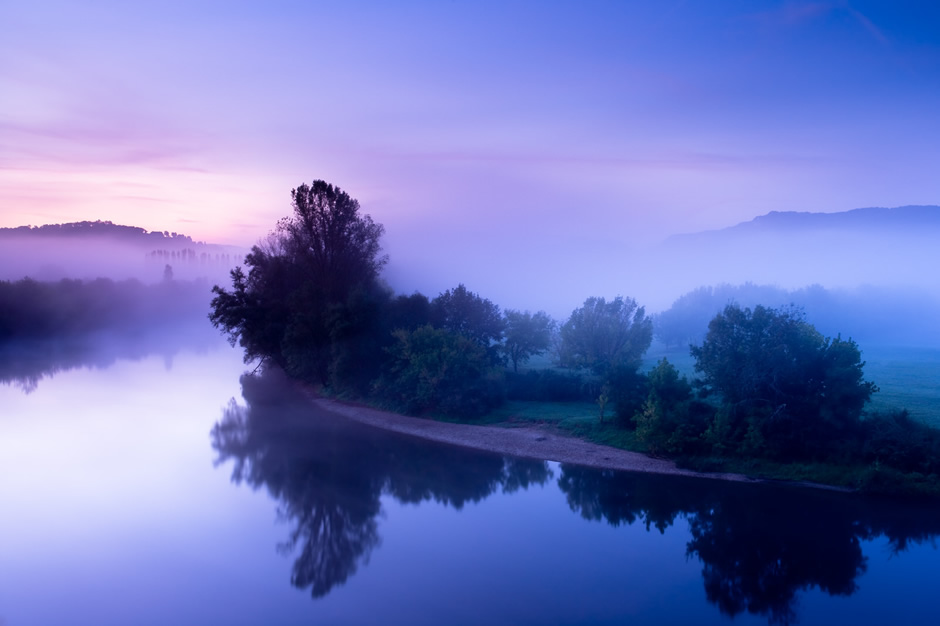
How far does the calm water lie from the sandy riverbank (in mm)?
835

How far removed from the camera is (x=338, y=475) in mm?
20453

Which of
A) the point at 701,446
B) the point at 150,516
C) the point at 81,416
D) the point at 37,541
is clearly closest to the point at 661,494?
the point at 701,446

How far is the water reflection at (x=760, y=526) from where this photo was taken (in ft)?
42.7

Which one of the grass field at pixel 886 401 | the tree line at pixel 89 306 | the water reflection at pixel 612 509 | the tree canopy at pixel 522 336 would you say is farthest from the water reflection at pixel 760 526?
the tree line at pixel 89 306

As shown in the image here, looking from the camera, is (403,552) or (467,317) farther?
(467,317)

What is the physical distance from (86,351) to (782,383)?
59.4m

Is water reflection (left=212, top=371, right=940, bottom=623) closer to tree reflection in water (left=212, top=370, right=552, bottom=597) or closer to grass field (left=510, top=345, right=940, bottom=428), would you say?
tree reflection in water (left=212, top=370, right=552, bottom=597)

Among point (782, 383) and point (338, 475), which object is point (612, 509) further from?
point (338, 475)

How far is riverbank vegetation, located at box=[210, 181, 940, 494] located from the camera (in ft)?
63.5

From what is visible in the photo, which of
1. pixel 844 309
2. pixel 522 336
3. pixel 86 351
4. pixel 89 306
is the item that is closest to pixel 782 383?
pixel 522 336

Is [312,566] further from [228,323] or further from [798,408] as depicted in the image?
[228,323]

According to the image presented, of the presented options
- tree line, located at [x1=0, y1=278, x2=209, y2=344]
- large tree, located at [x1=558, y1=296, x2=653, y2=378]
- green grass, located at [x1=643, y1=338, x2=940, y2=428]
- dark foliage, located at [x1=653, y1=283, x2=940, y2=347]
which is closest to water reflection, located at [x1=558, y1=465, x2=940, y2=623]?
green grass, located at [x1=643, y1=338, x2=940, y2=428]

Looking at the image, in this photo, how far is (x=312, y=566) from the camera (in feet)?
45.9

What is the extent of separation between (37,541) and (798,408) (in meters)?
22.9
